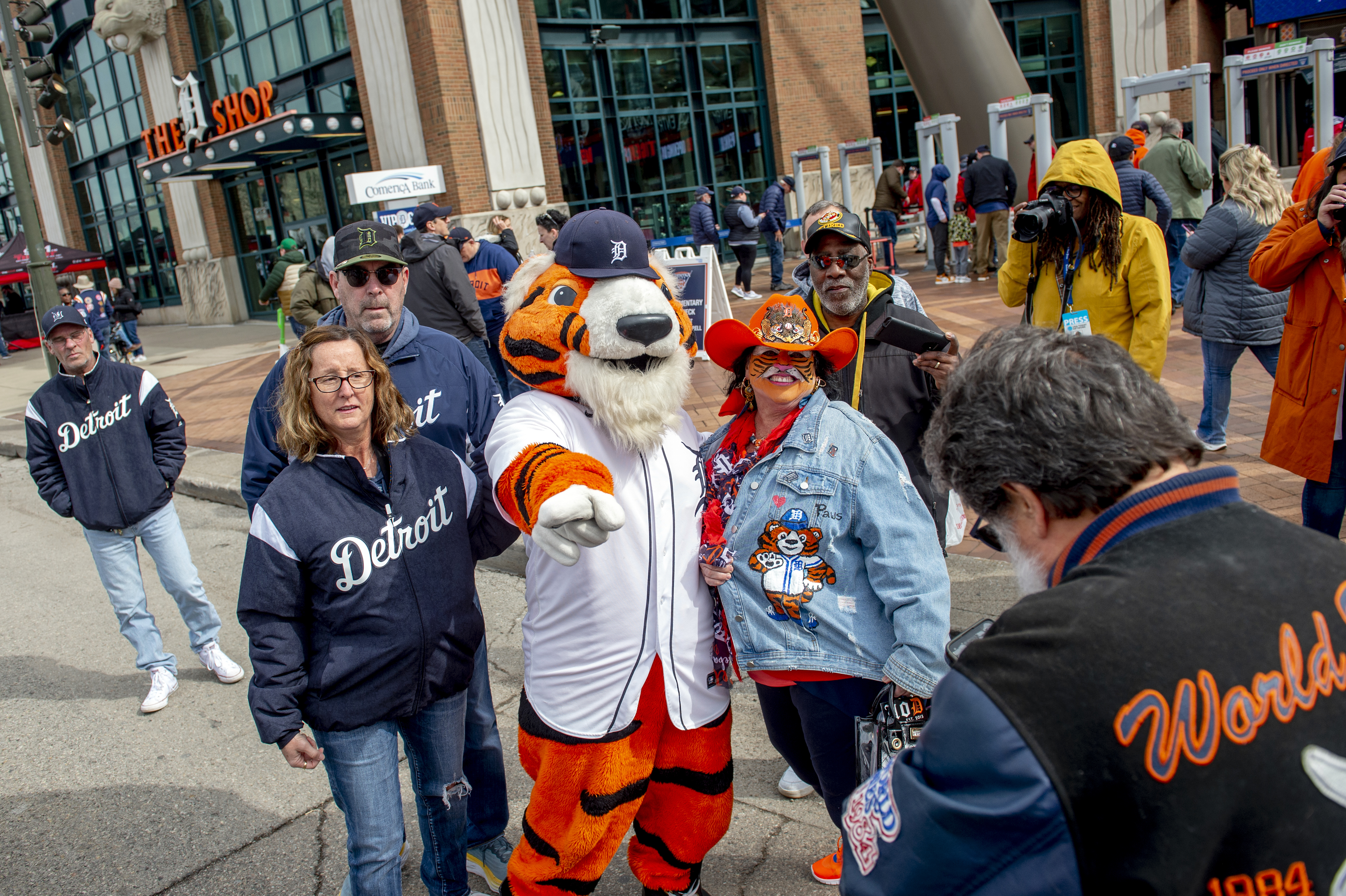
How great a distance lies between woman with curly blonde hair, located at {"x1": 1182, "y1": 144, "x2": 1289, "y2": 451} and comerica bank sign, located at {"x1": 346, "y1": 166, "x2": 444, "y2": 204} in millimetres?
10876

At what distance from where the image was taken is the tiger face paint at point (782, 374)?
2.37 metres

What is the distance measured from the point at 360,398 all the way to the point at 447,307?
448cm

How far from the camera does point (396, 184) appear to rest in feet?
45.2

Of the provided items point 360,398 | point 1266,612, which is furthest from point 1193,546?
point 360,398

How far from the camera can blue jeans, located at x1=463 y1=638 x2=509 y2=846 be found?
2.74 m

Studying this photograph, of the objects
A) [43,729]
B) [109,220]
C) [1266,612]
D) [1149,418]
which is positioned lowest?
[43,729]

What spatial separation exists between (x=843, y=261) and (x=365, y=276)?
1.55 meters

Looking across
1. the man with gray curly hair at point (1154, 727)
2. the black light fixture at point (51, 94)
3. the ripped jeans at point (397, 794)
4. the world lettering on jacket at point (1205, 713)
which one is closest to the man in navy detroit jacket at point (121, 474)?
the ripped jeans at point (397, 794)

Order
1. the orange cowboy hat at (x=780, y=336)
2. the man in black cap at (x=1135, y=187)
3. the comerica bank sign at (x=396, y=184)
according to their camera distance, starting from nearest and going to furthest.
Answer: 1. the orange cowboy hat at (x=780, y=336)
2. the man in black cap at (x=1135, y=187)
3. the comerica bank sign at (x=396, y=184)

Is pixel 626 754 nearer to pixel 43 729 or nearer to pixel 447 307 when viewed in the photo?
pixel 43 729

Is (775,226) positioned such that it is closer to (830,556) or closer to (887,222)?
(887,222)

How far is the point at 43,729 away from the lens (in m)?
3.97

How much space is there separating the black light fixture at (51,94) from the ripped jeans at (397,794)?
12.3 meters

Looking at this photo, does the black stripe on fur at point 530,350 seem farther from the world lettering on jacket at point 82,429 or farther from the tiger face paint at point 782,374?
the world lettering on jacket at point 82,429
